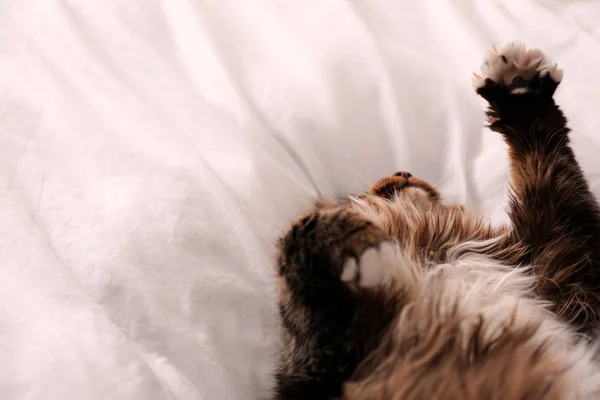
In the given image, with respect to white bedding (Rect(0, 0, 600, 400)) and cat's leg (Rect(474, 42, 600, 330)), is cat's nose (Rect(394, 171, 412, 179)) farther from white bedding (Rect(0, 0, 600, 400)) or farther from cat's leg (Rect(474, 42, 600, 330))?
cat's leg (Rect(474, 42, 600, 330))

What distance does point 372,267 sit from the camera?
71 cm

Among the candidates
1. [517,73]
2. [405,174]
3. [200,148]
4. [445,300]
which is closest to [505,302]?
[445,300]

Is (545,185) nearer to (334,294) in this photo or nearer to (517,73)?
(517,73)

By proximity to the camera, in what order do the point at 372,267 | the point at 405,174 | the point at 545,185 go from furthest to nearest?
the point at 405,174, the point at 545,185, the point at 372,267

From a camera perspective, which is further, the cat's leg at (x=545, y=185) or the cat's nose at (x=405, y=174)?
the cat's nose at (x=405, y=174)

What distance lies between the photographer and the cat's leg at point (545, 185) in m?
0.92

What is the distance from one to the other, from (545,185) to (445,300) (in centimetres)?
36

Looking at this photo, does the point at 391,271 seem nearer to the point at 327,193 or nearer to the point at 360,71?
the point at 327,193

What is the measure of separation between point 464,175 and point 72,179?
0.77 metres

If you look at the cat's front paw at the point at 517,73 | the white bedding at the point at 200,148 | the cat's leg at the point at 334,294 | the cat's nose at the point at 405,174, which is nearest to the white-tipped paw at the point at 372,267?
the cat's leg at the point at 334,294

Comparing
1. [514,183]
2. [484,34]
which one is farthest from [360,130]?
[484,34]

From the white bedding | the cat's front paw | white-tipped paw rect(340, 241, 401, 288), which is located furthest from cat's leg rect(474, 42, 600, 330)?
white-tipped paw rect(340, 241, 401, 288)

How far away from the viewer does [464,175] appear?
1.23 m

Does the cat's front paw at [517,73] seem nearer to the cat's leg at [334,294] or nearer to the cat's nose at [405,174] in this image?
the cat's nose at [405,174]
